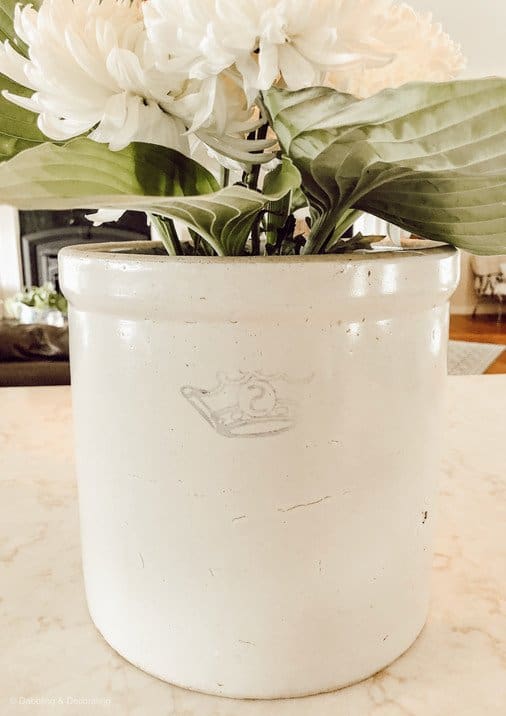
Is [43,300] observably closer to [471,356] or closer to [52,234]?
[52,234]

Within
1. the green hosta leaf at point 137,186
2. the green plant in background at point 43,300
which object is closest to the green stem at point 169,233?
the green hosta leaf at point 137,186

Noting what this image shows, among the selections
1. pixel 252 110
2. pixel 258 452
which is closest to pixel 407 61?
pixel 252 110

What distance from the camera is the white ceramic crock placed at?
0.86 feet

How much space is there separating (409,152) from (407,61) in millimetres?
61

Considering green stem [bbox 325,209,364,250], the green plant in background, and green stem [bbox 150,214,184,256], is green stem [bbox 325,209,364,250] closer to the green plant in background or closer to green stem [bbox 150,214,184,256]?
green stem [bbox 150,214,184,256]

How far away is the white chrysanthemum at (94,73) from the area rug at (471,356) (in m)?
3.18

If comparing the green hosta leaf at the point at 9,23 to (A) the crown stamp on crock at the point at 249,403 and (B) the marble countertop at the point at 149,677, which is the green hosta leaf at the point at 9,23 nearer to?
(A) the crown stamp on crock at the point at 249,403

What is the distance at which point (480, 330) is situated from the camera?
16.0 ft

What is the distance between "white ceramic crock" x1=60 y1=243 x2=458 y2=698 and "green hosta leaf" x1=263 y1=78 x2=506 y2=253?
2 centimetres

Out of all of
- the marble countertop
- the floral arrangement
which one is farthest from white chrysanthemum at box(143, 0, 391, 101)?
the marble countertop

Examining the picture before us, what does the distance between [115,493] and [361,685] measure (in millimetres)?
146

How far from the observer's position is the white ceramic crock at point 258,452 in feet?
0.86

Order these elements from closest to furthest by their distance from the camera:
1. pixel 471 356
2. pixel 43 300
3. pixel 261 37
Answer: pixel 261 37 < pixel 43 300 < pixel 471 356

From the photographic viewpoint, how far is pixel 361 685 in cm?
31
